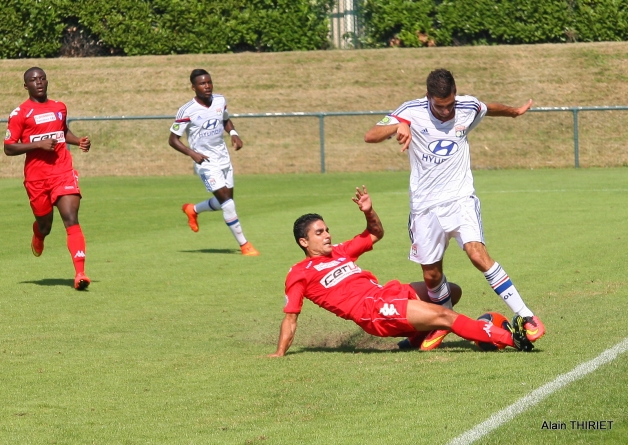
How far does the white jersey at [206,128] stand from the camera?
15.2 metres

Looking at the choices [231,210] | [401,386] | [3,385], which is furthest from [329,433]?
[231,210]

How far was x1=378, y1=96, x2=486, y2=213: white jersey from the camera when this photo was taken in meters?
8.48

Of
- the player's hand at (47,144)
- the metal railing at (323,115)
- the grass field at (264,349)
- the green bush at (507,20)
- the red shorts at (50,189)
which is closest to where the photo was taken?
the grass field at (264,349)

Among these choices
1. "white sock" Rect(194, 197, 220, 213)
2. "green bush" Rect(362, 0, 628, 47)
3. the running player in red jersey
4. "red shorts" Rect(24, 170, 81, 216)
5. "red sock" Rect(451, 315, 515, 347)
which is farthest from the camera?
"green bush" Rect(362, 0, 628, 47)

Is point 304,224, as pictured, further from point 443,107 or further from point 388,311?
point 443,107

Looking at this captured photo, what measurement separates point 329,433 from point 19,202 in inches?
707

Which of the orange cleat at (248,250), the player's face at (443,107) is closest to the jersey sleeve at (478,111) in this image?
the player's face at (443,107)

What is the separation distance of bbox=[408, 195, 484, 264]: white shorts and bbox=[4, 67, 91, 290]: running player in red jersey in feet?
15.3

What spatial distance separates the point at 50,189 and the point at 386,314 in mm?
5388

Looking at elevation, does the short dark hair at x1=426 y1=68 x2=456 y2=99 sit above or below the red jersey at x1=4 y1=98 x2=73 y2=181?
above

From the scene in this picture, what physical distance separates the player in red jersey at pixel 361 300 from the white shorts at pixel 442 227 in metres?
0.30

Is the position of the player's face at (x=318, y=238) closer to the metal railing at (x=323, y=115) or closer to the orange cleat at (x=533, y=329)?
the orange cleat at (x=533, y=329)

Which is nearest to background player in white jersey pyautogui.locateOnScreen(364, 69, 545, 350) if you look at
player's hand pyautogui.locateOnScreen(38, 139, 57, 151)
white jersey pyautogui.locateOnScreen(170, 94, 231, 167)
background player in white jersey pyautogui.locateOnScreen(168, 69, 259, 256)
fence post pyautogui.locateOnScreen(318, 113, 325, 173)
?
player's hand pyautogui.locateOnScreen(38, 139, 57, 151)

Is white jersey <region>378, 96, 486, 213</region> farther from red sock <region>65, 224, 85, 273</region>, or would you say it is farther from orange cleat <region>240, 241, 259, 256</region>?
orange cleat <region>240, 241, 259, 256</region>
